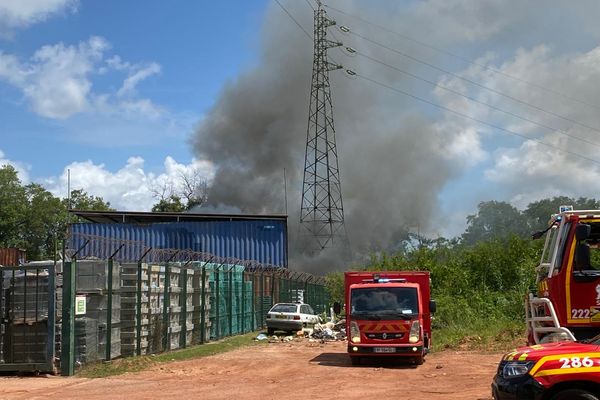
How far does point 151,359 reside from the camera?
17.2 meters

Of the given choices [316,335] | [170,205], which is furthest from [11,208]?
[316,335]

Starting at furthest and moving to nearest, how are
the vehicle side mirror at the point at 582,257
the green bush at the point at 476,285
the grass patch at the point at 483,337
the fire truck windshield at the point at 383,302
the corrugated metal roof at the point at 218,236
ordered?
1. the corrugated metal roof at the point at 218,236
2. the green bush at the point at 476,285
3. the grass patch at the point at 483,337
4. the fire truck windshield at the point at 383,302
5. the vehicle side mirror at the point at 582,257

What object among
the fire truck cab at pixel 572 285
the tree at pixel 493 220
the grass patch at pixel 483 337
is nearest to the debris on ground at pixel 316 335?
the grass patch at pixel 483 337

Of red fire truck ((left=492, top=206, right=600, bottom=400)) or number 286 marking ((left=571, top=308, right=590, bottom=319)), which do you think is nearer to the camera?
red fire truck ((left=492, top=206, right=600, bottom=400))

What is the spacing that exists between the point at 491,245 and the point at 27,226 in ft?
191

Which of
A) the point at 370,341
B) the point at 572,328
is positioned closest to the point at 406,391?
the point at 572,328

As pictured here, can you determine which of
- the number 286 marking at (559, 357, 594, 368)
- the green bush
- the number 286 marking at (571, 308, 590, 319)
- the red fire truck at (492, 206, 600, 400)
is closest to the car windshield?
the green bush

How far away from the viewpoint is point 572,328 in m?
9.66

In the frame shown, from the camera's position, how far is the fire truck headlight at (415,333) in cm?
1700

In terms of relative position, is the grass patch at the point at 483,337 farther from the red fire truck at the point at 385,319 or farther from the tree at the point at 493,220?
the tree at the point at 493,220

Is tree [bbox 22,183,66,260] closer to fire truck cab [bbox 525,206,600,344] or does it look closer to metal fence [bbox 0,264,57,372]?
metal fence [bbox 0,264,57,372]

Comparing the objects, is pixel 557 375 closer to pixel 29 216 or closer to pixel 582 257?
pixel 582 257

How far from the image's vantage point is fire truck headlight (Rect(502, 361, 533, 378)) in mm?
7602

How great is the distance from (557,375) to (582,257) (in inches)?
112
